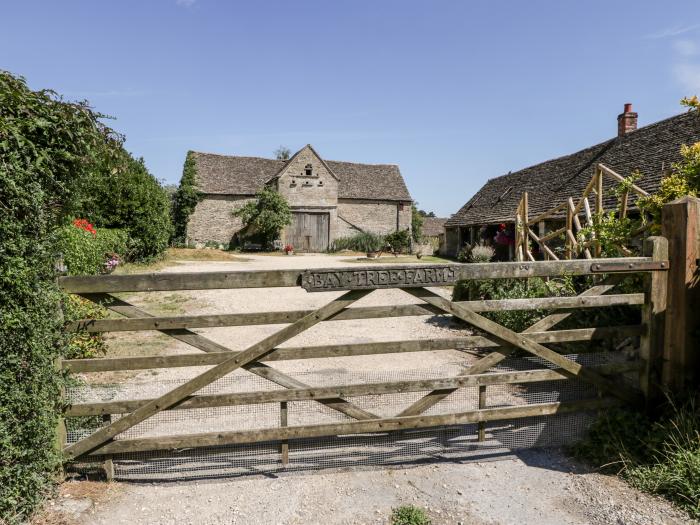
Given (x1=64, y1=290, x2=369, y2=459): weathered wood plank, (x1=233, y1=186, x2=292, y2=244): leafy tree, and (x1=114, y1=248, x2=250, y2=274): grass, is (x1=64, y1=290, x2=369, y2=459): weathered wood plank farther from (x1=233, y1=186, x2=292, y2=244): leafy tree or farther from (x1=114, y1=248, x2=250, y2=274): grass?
(x1=233, y1=186, x2=292, y2=244): leafy tree

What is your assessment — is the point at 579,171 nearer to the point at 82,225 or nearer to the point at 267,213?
A: the point at 82,225

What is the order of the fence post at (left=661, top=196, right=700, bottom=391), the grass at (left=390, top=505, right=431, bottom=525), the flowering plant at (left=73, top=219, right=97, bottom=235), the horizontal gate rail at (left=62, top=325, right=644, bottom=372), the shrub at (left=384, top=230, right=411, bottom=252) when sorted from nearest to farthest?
the grass at (left=390, top=505, right=431, bottom=525) < the horizontal gate rail at (left=62, top=325, right=644, bottom=372) < the fence post at (left=661, top=196, right=700, bottom=391) < the flowering plant at (left=73, top=219, right=97, bottom=235) < the shrub at (left=384, top=230, right=411, bottom=252)

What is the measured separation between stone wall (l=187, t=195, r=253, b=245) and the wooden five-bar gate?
31492 mm

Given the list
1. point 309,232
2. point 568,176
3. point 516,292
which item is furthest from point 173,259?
point 568,176

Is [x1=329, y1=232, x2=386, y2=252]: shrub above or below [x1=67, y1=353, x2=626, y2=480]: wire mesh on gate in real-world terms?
above

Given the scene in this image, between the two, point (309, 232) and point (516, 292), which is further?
point (309, 232)

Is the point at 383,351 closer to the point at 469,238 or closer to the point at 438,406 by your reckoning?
the point at 438,406

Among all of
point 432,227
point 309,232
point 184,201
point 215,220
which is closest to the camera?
point 184,201

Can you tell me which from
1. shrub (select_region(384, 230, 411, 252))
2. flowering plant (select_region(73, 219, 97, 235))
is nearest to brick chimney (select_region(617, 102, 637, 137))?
shrub (select_region(384, 230, 411, 252))

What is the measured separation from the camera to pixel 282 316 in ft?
11.3

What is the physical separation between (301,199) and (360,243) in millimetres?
5580

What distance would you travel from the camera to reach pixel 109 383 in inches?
233

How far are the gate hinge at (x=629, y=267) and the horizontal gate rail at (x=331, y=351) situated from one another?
0.51m

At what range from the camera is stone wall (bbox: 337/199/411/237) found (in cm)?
3638
